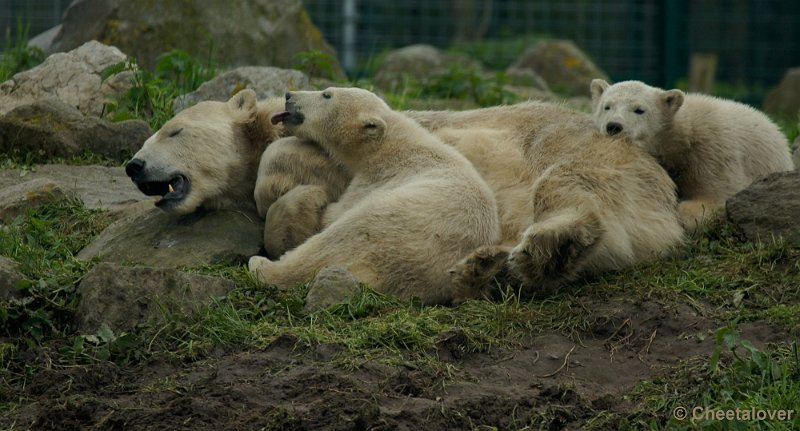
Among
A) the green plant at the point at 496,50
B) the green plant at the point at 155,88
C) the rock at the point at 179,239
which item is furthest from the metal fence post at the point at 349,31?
the rock at the point at 179,239

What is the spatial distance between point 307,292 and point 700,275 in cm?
187

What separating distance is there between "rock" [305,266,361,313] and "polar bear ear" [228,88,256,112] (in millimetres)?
1654

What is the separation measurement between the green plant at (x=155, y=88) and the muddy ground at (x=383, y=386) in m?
3.60

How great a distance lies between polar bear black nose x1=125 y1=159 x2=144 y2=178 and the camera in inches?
242

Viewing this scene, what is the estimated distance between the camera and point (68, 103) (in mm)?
8250

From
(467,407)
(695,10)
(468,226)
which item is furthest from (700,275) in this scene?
(695,10)

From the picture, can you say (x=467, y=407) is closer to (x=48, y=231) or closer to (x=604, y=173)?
(x=604, y=173)

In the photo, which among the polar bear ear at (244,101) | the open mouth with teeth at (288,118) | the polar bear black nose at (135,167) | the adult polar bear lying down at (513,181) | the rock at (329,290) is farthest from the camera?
the polar bear ear at (244,101)

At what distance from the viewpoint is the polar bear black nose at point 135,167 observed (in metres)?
6.14

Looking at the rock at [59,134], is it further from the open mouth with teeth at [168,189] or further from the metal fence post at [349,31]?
the metal fence post at [349,31]

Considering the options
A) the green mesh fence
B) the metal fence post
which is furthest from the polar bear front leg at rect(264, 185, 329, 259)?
the metal fence post

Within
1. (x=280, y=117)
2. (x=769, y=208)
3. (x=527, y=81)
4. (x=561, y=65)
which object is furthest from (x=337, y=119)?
(x=561, y=65)

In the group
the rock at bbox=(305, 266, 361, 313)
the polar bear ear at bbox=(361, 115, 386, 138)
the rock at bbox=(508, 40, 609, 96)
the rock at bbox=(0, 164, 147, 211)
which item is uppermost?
the polar bear ear at bbox=(361, 115, 386, 138)

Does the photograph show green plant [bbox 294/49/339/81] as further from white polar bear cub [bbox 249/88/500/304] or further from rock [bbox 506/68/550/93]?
rock [bbox 506/68/550/93]
